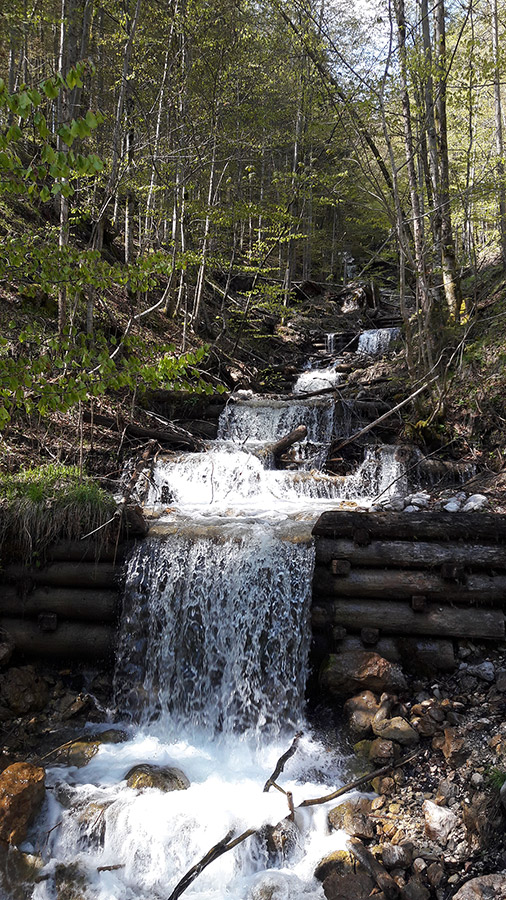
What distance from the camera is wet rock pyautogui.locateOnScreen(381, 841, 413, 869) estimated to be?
3289mm

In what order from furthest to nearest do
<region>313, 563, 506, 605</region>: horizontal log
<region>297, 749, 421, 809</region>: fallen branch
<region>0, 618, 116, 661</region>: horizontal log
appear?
<region>0, 618, 116, 661</region>: horizontal log < <region>313, 563, 506, 605</region>: horizontal log < <region>297, 749, 421, 809</region>: fallen branch

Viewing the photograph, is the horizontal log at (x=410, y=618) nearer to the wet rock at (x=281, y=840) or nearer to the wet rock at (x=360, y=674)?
the wet rock at (x=360, y=674)

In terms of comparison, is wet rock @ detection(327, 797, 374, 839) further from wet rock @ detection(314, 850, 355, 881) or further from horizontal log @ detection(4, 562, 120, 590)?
horizontal log @ detection(4, 562, 120, 590)

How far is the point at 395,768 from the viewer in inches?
159

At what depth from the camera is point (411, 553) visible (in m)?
5.19

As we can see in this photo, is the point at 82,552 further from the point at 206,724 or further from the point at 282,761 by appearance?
the point at 282,761

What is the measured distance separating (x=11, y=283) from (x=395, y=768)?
9.64 meters

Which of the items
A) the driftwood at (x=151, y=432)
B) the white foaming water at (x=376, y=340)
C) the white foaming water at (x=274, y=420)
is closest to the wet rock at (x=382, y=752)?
the driftwood at (x=151, y=432)

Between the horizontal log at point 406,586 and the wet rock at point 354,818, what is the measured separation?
5.84 ft

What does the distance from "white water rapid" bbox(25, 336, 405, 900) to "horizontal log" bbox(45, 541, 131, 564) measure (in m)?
0.24

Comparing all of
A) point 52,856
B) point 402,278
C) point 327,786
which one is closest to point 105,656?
point 52,856

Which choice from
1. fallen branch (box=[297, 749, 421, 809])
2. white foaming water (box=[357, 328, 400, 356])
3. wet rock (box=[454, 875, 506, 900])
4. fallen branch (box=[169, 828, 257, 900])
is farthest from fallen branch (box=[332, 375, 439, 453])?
wet rock (box=[454, 875, 506, 900])

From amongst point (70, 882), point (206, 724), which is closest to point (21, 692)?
point (206, 724)

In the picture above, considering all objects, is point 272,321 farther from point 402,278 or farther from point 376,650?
point 376,650
